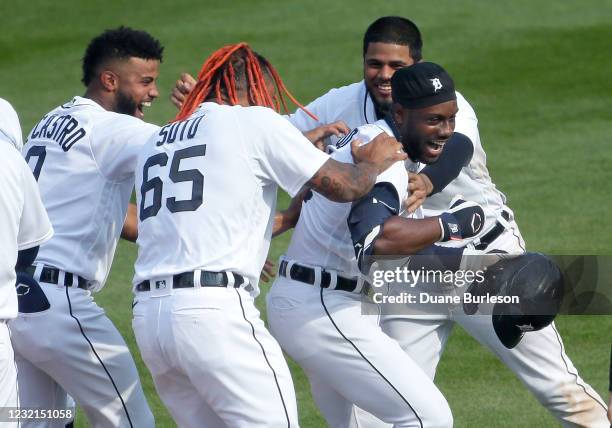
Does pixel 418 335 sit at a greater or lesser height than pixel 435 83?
lesser

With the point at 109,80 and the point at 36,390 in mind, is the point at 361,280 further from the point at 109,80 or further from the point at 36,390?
the point at 109,80

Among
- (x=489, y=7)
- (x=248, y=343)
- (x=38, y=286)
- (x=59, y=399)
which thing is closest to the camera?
(x=248, y=343)

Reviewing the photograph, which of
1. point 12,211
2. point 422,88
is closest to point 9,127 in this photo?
point 12,211

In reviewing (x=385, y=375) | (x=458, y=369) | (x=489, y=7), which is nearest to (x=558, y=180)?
(x=458, y=369)

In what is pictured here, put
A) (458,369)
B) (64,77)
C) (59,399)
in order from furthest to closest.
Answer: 1. (64,77)
2. (458,369)
3. (59,399)

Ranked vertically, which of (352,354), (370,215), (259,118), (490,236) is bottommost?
(352,354)

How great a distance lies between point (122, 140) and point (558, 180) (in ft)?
25.3

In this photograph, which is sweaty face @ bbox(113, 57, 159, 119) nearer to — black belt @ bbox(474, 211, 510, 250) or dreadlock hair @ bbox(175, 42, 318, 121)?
dreadlock hair @ bbox(175, 42, 318, 121)

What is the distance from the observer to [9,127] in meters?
5.55

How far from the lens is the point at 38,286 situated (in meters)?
6.20

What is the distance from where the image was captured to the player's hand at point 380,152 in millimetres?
5715

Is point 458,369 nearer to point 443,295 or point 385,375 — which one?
point 443,295

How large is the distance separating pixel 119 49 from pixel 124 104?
311mm

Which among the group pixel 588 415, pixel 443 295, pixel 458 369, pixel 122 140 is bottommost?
pixel 458 369
